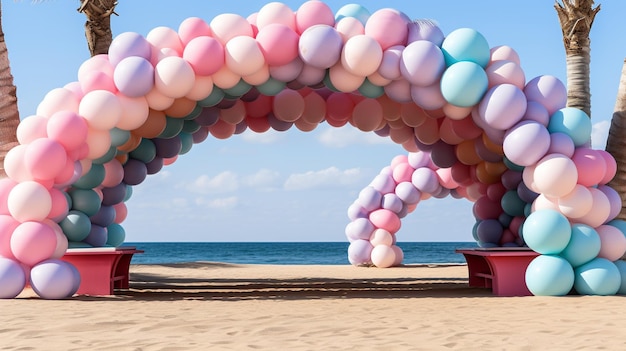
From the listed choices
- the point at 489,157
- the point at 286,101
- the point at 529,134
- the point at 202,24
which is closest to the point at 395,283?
the point at 489,157

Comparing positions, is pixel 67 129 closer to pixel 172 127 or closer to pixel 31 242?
pixel 31 242

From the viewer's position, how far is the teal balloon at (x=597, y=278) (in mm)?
8219

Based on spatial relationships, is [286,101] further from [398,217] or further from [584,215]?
[398,217]

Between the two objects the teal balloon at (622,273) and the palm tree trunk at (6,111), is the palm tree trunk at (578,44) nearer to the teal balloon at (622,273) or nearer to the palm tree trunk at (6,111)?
the teal balloon at (622,273)

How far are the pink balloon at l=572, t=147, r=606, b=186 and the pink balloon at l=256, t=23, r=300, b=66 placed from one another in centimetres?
370

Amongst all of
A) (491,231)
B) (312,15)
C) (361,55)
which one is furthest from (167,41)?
(491,231)

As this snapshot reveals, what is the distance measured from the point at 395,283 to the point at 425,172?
4404mm

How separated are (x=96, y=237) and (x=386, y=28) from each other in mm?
5359

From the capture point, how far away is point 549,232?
8102 millimetres

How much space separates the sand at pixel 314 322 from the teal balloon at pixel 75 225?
1.21m

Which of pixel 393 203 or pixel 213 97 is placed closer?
pixel 213 97

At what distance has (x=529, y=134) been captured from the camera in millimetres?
8211

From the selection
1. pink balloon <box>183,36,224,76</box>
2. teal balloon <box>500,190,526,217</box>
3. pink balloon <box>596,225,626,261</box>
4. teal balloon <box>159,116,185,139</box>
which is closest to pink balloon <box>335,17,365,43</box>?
pink balloon <box>183,36,224,76</box>

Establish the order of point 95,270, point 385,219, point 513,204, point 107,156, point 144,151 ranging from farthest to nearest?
point 385,219 → point 513,204 → point 144,151 → point 107,156 → point 95,270
